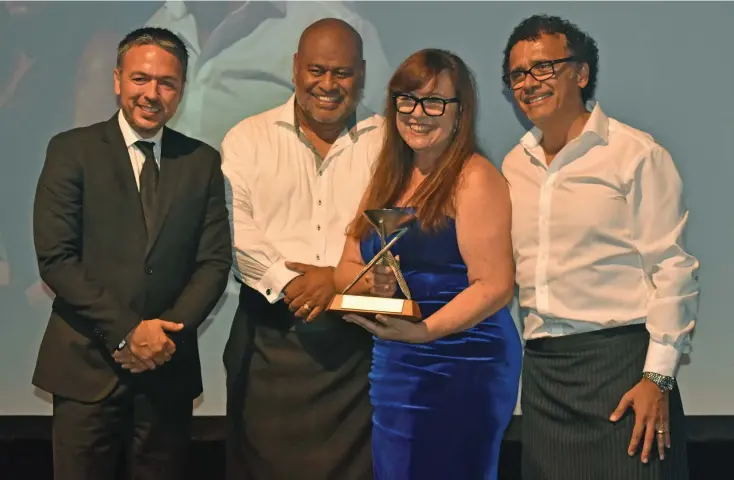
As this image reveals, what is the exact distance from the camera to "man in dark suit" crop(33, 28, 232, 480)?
2.38 metres

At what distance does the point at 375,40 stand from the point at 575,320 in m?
1.52

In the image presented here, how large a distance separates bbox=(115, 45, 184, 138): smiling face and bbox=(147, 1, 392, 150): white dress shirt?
2.44ft

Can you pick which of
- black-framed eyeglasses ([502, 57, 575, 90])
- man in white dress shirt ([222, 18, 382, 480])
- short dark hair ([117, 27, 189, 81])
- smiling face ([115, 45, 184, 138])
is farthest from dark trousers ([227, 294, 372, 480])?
black-framed eyeglasses ([502, 57, 575, 90])

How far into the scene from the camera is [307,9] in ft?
10.8

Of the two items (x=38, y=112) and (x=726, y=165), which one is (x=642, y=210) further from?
(x=38, y=112)

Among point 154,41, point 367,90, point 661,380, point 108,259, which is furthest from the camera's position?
point 367,90

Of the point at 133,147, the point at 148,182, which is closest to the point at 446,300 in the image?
the point at 148,182

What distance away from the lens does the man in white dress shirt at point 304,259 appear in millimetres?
2730

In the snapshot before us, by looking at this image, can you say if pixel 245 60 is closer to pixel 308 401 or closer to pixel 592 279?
pixel 308 401

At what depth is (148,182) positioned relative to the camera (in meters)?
2.49

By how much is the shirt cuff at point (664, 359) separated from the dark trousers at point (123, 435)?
4.57 feet

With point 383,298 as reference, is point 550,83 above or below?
above

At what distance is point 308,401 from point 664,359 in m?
1.16

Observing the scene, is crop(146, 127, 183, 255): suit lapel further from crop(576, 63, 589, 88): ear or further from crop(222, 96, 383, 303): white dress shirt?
crop(576, 63, 589, 88): ear
